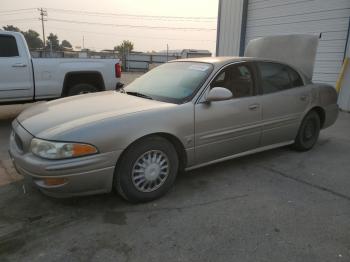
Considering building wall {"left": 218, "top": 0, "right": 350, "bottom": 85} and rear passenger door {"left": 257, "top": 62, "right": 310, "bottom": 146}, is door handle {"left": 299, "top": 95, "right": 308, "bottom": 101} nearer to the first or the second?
rear passenger door {"left": 257, "top": 62, "right": 310, "bottom": 146}

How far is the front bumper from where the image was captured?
2.85 m

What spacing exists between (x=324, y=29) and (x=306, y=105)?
5359mm

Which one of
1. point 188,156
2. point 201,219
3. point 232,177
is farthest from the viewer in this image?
point 232,177

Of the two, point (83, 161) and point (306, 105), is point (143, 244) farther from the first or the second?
point (306, 105)

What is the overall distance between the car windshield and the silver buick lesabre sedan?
0.01m

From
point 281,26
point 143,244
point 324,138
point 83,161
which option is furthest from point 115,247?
point 281,26

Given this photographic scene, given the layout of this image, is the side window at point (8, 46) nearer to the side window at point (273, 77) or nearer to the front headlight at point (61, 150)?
the front headlight at point (61, 150)

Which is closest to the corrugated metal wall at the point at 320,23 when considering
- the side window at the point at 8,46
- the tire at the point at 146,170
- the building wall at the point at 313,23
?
the building wall at the point at 313,23

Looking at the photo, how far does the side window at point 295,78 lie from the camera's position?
481 centimetres

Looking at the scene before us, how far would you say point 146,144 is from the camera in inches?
128

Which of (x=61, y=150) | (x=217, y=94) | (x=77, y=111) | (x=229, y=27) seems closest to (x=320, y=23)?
(x=229, y=27)

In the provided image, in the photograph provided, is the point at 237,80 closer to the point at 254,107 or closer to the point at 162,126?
the point at 254,107

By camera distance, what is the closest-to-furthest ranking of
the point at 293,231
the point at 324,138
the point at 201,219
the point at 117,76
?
the point at 293,231 < the point at 201,219 < the point at 324,138 < the point at 117,76

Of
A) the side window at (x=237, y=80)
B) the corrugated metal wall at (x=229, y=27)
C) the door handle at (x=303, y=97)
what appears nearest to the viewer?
the side window at (x=237, y=80)
